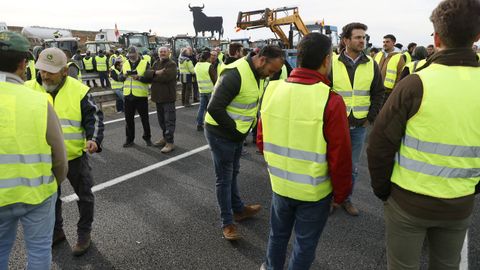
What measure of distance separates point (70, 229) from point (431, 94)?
12.0 feet

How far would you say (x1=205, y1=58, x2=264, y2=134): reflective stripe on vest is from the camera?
2984 mm

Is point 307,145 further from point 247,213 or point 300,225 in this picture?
point 247,213

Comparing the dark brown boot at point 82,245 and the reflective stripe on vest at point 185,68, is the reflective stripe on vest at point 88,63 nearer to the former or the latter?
the reflective stripe on vest at point 185,68

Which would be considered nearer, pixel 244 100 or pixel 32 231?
pixel 32 231

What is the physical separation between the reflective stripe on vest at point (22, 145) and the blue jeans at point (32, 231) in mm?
85

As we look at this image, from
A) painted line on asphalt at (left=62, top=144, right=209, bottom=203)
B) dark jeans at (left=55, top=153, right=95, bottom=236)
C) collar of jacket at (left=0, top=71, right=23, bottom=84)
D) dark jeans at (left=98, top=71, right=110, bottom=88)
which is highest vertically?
collar of jacket at (left=0, top=71, right=23, bottom=84)

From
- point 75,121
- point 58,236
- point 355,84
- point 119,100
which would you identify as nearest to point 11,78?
point 75,121

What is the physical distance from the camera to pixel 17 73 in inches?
77.3

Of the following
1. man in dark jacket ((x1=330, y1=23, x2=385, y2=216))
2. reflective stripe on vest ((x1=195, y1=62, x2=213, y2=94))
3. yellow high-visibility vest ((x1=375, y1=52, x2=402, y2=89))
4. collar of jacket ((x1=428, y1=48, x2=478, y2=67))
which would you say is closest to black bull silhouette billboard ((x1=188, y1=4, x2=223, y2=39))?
reflective stripe on vest ((x1=195, y1=62, x2=213, y2=94))

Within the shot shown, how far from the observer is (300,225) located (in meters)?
2.20

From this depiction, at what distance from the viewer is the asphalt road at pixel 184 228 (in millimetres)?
3006

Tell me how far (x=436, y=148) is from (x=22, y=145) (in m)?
2.26

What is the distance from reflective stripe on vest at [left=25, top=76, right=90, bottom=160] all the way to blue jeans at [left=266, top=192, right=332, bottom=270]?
193cm

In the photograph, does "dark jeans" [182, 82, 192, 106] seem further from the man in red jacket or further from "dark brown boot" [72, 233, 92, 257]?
the man in red jacket
